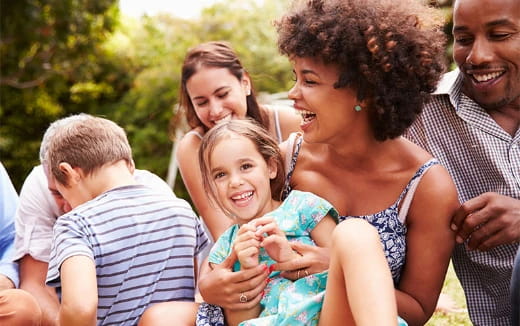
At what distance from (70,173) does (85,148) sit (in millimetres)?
131

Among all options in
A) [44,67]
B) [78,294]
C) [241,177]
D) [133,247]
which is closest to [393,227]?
[241,177]

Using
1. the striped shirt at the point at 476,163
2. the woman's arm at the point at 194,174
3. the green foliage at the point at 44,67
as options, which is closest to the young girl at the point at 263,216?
the striped shirt at the point at 476,163

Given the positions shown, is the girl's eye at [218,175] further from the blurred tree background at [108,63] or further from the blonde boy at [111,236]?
the blurred tree background at [108,63]

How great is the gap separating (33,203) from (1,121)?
804 centimetres

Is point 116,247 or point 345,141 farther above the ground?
point 345,141

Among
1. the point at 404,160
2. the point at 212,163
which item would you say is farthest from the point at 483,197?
the point at 212,163

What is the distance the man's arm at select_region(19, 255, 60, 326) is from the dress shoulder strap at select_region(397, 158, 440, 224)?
1793 mm

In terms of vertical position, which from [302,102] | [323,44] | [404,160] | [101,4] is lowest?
[404,160]

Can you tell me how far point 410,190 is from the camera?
9.64 feet

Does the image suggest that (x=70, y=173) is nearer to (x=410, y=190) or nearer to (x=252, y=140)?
(x=252, y=140)

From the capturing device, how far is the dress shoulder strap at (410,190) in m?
2.94

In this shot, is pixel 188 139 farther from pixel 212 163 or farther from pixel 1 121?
pixel 1 121

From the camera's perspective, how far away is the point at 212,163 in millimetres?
3053

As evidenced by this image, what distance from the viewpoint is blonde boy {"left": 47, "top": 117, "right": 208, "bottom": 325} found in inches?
115
